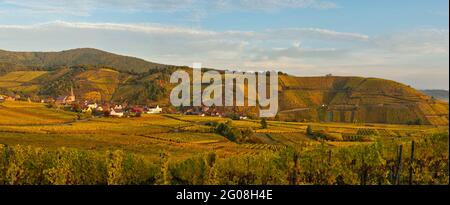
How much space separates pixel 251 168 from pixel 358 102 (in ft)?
439

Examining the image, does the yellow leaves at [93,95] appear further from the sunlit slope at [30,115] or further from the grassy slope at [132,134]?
the sunlit slope at [30,115]

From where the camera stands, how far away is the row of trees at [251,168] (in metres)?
29.2

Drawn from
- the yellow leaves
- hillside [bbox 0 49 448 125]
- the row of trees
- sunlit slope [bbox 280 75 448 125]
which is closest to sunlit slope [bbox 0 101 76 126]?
the row of trees

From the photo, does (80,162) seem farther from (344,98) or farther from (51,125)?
(344,98)

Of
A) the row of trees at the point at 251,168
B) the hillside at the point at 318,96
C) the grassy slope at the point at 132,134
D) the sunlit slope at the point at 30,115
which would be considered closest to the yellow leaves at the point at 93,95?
the hillside at the point at 318,96

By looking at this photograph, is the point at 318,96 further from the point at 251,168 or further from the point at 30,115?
the point at 251,168

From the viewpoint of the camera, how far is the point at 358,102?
157 m

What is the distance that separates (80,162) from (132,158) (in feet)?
12.8

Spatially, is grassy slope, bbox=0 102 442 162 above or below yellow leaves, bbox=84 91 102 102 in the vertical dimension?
below

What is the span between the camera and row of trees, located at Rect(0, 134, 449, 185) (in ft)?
95.8

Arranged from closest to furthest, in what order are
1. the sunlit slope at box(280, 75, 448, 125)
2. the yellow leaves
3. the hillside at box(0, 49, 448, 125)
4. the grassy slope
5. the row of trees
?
the row of trees, the grassy slope, the sunlit slope at box(280, 75, 448, 125), the hillside at box(0, 49, 448, 125), the yellow leaves

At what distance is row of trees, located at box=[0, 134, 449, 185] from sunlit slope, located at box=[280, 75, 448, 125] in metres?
88.0

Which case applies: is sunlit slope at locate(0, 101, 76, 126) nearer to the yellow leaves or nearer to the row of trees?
the row of trees
